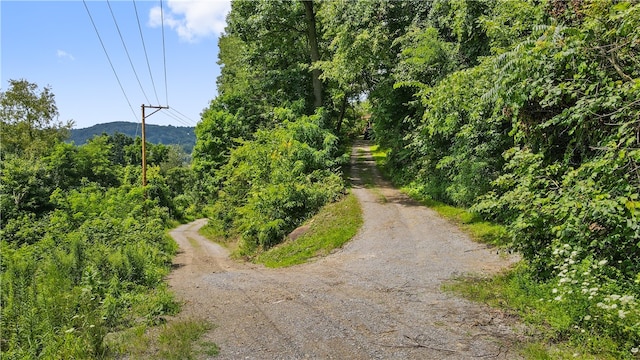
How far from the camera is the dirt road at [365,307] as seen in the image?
4.71 meters

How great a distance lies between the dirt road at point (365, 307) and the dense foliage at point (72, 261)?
1.45 meters

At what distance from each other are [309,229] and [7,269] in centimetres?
858

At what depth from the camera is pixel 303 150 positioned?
695 inches

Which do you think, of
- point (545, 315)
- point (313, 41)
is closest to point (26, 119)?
point (313, 41)

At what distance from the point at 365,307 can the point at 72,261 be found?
7.46m

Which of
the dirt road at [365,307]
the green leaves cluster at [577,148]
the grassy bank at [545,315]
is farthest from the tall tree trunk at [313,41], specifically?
the grassy bank at [545,315]

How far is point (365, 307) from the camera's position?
620 centimetres

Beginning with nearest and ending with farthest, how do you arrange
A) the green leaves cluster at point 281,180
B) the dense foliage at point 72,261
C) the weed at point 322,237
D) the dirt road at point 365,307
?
the dirt road at point 365,307
the dense foliage at point 72,261
the weed at point 322,237
the green leaves cluster at point 281,180

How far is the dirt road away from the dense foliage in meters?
1.45

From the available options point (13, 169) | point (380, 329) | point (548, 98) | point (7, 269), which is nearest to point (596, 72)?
point (548, 98)

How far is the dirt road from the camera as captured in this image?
4.71m

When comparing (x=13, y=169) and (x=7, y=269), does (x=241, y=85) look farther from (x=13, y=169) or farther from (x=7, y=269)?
(x=7, y=269)

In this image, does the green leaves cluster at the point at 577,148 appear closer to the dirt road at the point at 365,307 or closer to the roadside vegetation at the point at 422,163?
the roadside vegetation at the point at 422,163

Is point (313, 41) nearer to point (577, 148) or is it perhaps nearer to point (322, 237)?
point (322, 237)
